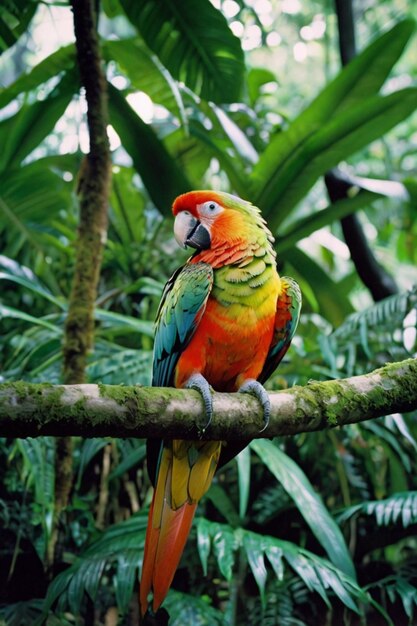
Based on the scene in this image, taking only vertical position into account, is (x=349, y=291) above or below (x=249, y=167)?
below

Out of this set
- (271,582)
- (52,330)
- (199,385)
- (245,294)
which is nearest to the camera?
(199,385)

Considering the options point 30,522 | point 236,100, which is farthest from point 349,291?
point 30,522

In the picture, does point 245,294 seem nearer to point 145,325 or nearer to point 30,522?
point 145,325

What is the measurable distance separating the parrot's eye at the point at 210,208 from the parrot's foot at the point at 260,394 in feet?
1.50

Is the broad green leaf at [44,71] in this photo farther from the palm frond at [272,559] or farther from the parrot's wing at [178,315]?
the palm frond at [272,559]

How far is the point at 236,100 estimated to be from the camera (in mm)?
2328

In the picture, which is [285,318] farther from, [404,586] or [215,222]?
[404,586]

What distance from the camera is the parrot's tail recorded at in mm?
1327

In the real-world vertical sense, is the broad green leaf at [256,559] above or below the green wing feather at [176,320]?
below

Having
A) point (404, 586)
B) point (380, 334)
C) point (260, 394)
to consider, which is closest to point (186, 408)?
point (260, 394)

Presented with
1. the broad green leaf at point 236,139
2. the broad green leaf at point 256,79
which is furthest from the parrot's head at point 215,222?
the broad green leaf at point 256,79

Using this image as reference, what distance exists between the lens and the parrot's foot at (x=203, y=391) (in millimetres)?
1145

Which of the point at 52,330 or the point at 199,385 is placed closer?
the point at 199,385

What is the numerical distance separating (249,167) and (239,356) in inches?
64.6
